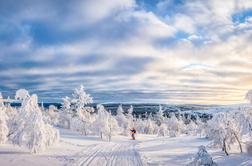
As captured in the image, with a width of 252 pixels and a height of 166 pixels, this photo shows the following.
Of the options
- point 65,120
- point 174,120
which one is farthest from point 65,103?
point 174,120

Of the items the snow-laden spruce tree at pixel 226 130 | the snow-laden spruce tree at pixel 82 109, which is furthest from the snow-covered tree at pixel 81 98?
the snow-laden spruce tree at pixel 226 130

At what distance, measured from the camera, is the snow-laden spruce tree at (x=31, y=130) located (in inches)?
854

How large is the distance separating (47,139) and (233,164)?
18.2 meters

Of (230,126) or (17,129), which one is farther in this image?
(230,126)

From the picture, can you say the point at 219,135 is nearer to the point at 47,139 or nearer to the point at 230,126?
the point at 230,126

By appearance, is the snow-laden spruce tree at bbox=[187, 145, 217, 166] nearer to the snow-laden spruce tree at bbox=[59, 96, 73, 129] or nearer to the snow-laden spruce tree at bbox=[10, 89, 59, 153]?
the snow-laden spruce tree at bbox=[10, 89, 59, 153]

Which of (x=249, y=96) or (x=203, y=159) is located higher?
(x=249, y=96)

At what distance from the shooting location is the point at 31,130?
71.7 ft

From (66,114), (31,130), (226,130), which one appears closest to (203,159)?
(31,130)

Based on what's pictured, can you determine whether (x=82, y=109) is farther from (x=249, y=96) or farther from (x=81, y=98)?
(x=249, y=96)

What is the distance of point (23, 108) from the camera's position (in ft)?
76.6

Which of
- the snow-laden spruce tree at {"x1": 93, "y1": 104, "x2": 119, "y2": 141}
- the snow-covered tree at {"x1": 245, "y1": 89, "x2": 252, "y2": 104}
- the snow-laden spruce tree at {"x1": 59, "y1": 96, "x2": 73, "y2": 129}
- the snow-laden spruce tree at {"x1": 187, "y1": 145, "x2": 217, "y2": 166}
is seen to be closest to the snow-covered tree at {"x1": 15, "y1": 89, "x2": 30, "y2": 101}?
the snow-laden spruce tree at {"x1": 187, "y1": 145, "x2": 217, "y2": 166}

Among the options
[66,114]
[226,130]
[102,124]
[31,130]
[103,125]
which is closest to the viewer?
[31,130]

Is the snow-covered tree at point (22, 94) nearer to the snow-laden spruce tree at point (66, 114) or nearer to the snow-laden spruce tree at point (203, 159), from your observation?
the snow-laden spruce tree at point (203, 159)
